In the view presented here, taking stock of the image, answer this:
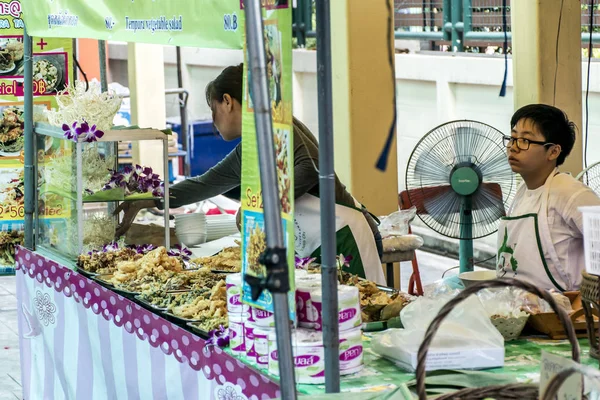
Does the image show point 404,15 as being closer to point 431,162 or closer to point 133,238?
point 431,162

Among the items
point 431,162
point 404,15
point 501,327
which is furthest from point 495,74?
point 501,327

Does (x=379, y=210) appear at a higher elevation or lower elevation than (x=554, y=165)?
lower

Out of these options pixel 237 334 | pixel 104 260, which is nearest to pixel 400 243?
pixel 104 260

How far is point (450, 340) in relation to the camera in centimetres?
254

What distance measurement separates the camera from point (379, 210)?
21.3ft

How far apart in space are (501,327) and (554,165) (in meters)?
1.30

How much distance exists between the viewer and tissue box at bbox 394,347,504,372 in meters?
2.50

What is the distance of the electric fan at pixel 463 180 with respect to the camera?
4.87 m

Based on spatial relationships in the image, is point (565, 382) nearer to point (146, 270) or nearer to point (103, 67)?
point (146, 270)

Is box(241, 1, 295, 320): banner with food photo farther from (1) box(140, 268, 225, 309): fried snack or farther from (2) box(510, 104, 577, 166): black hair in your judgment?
(2) box(510, 104, 577, 166): black hair

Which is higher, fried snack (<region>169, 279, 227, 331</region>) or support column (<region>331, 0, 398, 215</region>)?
support column (<region>331, 0, 398, 215</region>)

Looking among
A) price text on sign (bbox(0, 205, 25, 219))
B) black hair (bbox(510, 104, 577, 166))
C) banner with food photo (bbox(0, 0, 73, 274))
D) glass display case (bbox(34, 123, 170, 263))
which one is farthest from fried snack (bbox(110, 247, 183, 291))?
price text on sign (bbox(0, 205, 25, 219))

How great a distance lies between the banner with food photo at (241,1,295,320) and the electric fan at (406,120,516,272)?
8.22 ft

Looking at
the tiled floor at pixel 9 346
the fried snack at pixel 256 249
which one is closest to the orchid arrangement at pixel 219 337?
the fried snack at pixel 256 249
